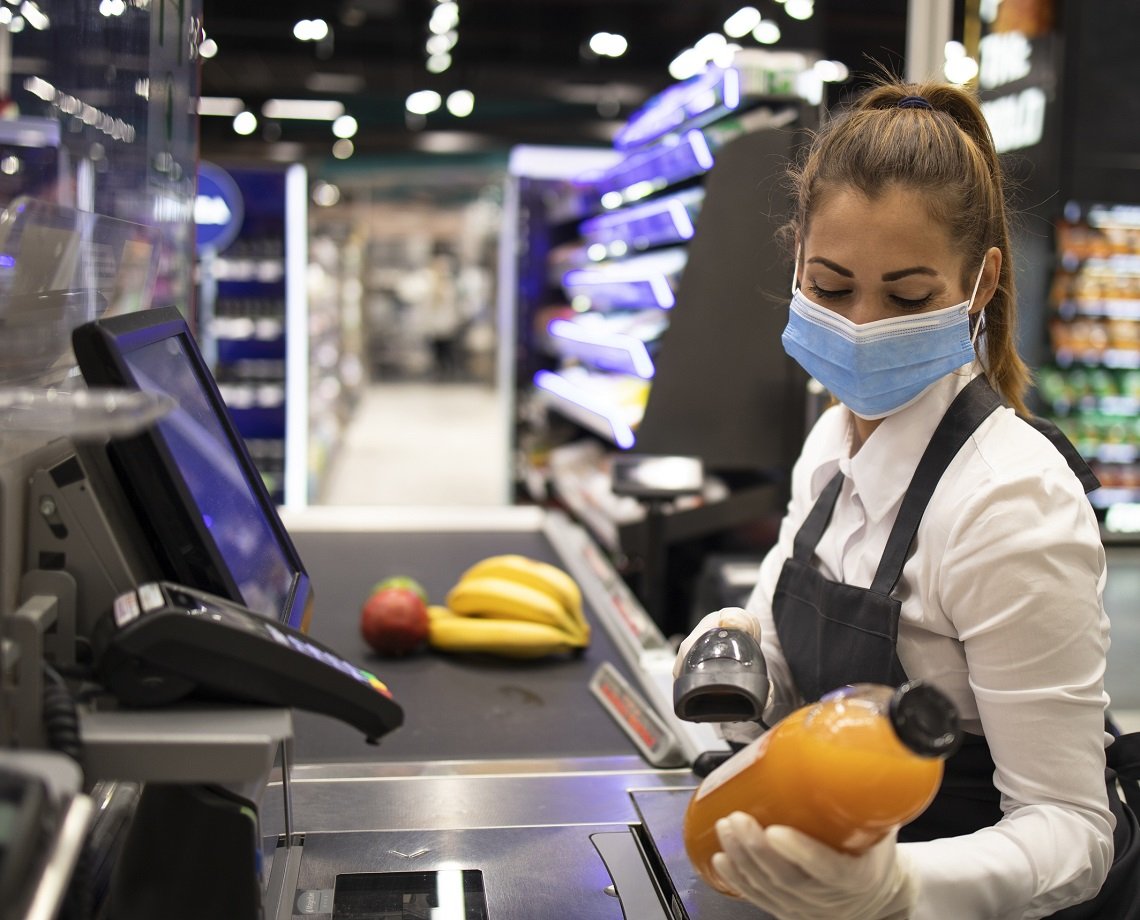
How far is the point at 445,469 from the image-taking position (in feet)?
38.5

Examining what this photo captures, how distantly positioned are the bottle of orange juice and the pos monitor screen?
490mm

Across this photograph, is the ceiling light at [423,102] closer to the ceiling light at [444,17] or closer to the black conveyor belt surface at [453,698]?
the ceiling light at [444,17]

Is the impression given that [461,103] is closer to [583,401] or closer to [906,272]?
[583,401]

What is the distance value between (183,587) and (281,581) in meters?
0.43

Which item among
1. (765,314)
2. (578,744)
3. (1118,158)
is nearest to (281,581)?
(578,744)

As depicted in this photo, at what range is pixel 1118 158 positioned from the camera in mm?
7203


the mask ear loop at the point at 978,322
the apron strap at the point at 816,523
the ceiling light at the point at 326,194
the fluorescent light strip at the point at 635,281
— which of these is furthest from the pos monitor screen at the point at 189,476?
the ceiling light at the point at 326,194

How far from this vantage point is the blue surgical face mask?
1.34 meters

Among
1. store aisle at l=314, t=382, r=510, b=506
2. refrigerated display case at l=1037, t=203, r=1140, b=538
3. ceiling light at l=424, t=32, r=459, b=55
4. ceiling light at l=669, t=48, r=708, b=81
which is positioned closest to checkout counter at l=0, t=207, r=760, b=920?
ceiling light at l=669, t=48, r=708, b=81

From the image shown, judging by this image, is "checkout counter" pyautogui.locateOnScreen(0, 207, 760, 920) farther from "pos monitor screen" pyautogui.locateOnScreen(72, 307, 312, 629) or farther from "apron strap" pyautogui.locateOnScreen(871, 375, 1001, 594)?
"apron strap" pyautogui.locateOnScreen(871, 375, 1001, 594)

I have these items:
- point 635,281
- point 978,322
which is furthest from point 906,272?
point 635,281

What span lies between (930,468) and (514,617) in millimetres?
988

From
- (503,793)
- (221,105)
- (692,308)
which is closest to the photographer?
(503,793)

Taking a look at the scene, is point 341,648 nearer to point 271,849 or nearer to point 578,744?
point 578,744
